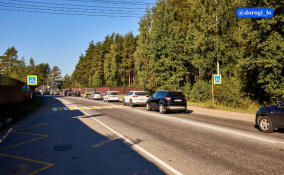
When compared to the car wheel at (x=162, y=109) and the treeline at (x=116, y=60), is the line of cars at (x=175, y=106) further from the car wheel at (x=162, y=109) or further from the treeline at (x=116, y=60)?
the treeline at (x=116, y=60)

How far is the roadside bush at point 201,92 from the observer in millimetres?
25203

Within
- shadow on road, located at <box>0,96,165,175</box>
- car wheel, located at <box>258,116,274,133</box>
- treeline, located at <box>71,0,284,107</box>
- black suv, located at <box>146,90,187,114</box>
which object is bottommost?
shadow on road, located at <box>0,96,165,175</box>

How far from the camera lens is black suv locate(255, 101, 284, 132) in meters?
8.47

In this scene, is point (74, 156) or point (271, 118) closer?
point (74, 156)

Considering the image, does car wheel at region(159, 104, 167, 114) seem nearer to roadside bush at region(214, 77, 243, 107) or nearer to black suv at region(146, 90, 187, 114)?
black suv at region(146, 90, 187, 114)

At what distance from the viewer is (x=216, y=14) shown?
26766mm

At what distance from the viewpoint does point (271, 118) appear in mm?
8758

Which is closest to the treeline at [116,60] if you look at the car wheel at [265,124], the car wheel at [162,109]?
the car wheel at [162,109]

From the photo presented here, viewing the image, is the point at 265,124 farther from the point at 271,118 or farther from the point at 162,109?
the point at 162,109

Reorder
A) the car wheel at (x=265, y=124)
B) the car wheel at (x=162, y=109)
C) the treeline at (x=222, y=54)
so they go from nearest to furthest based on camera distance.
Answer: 1. the car wheel at (x=265, y=124)
2. the car wheel at (x=162, y=109)
3. the treeline at (x=222, y=54)

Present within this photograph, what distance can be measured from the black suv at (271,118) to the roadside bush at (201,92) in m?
15.9

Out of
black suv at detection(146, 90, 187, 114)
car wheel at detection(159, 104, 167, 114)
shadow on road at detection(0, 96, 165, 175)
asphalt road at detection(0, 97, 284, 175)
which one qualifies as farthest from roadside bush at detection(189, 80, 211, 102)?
shadow on road at detection(0, 96, 165, 175)

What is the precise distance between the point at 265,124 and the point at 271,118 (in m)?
0.42

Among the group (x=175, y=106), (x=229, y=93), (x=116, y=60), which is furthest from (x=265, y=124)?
(x=116, y=60)
